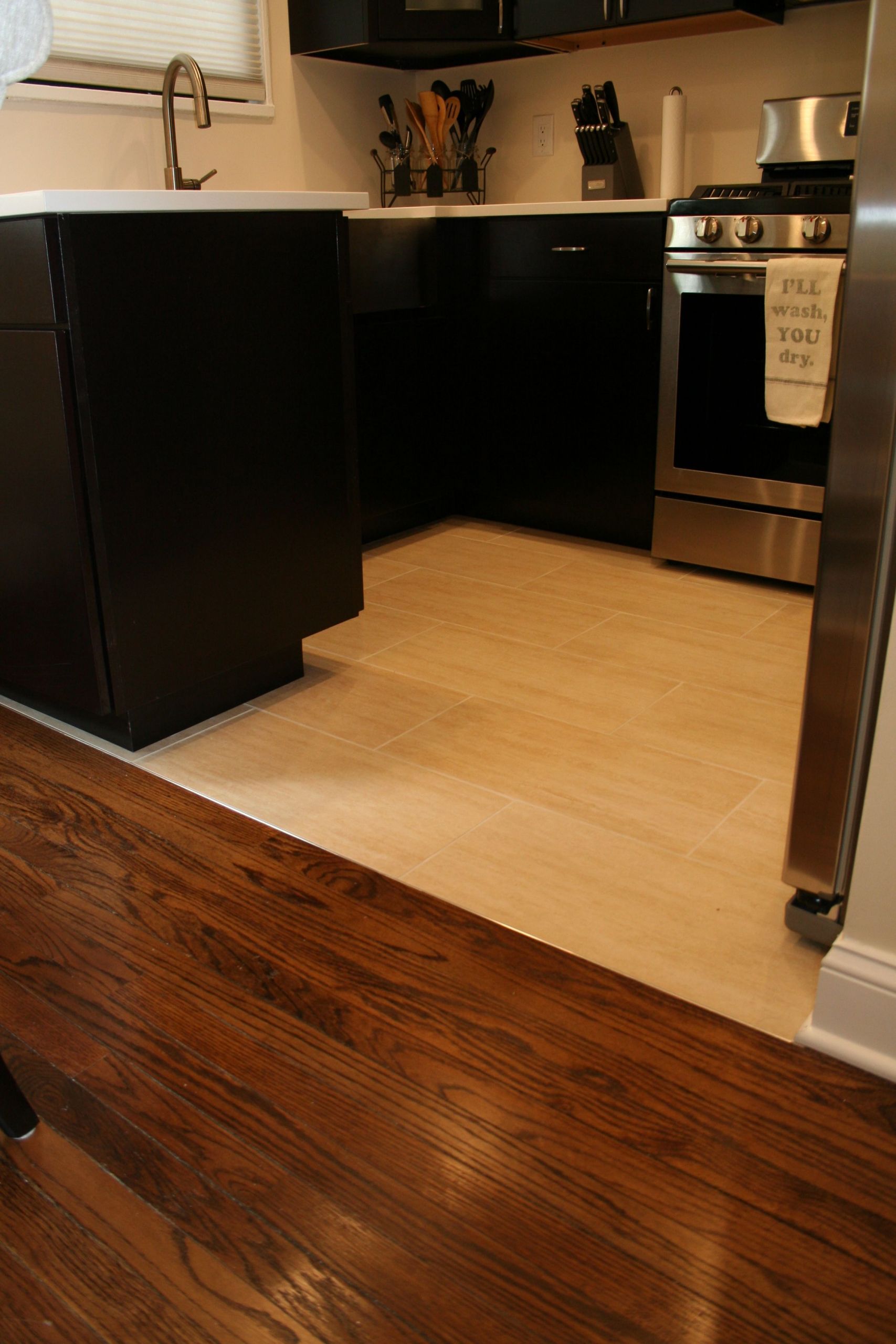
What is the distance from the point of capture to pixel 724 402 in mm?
2830

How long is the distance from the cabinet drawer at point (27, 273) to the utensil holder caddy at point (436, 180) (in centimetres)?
201

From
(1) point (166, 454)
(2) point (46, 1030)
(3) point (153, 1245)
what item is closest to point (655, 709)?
(1) point (166, 454)

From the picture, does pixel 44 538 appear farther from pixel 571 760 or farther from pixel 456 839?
pixel 571 760

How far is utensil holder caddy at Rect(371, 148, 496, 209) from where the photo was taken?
346cm

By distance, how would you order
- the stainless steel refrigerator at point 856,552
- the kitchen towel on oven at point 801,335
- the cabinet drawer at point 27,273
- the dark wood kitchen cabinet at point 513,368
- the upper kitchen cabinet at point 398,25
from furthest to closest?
the upper kitchen cabinet at point 398,25, the dark wood kitchen cabinet at point 513,368, the kitchen towel on oven at point 801,335, the cabinet drawer at point 27,273, the stainless steel refrigerator at point 856,552

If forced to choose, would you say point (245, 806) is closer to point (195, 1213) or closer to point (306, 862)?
point (306, 862)

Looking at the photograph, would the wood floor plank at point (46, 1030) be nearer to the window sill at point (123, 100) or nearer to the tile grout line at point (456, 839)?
the tile grout line at point (456, 839)

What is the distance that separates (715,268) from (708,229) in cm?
9

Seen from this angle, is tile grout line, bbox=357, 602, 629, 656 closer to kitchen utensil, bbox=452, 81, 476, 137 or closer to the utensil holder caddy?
the utensil holder caddy

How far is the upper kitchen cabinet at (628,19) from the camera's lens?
2.78 metres

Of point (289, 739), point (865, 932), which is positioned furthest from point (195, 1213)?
point (289, 739)

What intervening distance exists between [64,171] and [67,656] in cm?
154

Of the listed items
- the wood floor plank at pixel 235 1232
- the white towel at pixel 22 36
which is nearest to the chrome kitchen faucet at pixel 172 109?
the white towel at pixel 22 36

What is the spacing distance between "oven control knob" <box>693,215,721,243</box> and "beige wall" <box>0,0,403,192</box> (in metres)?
1.35
